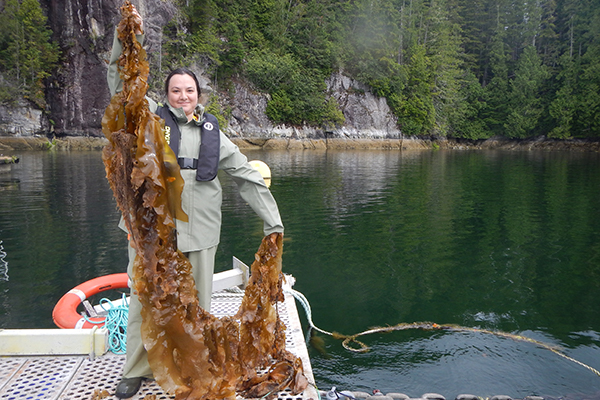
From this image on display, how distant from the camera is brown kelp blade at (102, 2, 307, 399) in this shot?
250 cm

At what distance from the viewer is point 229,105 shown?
44875 mm

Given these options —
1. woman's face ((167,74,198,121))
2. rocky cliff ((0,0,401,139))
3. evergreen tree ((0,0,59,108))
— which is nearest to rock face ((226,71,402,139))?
rocky cliff ((0,0,401,139))

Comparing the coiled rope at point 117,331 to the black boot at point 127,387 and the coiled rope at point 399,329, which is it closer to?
the black boot at point 127,387

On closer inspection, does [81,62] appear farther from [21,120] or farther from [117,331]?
[117,331]

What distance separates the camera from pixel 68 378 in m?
3.04

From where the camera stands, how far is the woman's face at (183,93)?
105 inches

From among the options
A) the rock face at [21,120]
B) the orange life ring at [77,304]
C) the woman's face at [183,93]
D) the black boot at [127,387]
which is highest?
the rock face at [21,120]

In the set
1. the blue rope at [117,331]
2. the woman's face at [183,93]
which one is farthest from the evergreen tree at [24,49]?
the woman's face at [183,93]

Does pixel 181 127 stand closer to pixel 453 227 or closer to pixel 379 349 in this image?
pixel 379 349

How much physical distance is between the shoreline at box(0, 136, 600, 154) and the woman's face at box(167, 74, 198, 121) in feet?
123

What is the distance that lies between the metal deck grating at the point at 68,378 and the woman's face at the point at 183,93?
1.98 m

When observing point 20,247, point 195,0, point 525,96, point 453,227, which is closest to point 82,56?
point 195,0

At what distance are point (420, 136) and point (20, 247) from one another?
53.5m

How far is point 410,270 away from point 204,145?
653 centimetres
